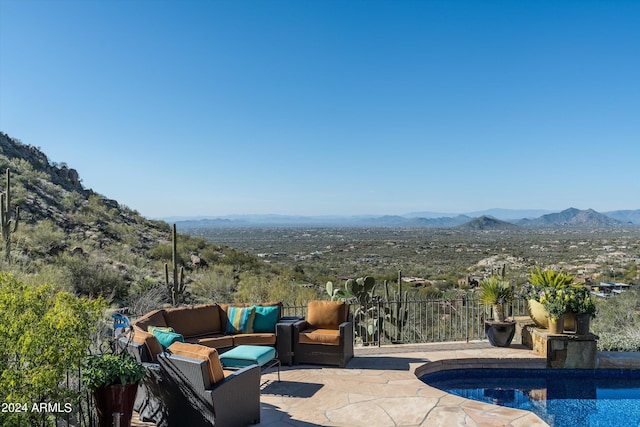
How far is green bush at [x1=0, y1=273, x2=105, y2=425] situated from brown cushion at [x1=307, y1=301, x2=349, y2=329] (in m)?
3.99

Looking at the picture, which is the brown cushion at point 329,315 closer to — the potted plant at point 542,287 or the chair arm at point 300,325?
the chair arm at point 300,325

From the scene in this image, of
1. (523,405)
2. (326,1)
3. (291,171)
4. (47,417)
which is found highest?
(326,1)

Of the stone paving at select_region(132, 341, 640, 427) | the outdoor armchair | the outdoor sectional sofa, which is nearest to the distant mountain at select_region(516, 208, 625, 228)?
the stone paving at select_region(132, 341, 640, 427)

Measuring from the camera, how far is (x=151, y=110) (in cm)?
1719

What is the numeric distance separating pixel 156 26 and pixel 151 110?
6183 millimetres

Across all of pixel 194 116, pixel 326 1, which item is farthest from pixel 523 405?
pixel 194 116

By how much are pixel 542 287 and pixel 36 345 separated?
24.6 ft

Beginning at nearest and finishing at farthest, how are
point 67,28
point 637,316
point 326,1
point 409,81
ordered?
1. point 637,316
2. point 67,28
3. point 326,1
4. point 409,81

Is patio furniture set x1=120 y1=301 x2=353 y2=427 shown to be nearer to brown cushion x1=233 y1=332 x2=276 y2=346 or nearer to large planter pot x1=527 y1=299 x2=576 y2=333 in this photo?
brown cushion x1=233 y1=332 x2=276 y2=346

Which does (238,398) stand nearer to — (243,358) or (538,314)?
(243,358)

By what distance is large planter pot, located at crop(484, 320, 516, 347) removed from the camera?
24.8ft

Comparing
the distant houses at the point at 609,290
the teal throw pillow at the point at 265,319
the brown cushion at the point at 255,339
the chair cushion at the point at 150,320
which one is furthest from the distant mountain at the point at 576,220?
the chair cushion at the point at 150,320

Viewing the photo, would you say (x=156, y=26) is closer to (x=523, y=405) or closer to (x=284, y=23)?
(x=284, y=23)

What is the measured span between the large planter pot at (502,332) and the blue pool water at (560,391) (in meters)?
0.70
